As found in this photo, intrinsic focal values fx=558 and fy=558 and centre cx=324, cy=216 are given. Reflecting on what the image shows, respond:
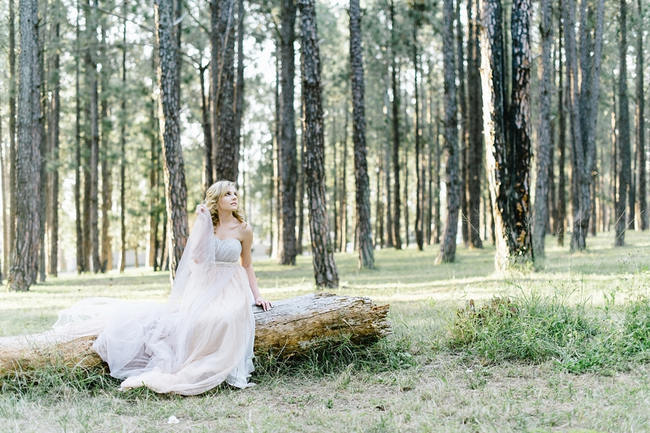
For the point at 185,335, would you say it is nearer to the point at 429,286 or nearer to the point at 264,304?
the point at 264,304

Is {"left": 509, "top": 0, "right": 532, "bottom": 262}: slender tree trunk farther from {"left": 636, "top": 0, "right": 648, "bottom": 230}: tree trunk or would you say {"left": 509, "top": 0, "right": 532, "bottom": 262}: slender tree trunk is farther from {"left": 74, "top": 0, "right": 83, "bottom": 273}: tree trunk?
{"left": 74, "top": 0, "right": 83, "bottom": 273}: tree trunk

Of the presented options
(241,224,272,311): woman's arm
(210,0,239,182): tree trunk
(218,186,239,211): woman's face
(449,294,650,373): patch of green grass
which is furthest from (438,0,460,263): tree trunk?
(218,186,239,211): woman's face

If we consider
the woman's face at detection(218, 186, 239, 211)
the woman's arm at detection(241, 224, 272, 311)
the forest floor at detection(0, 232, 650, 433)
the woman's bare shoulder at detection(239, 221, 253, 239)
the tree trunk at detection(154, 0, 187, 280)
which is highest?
the tree trunk at detection(154, 0, 187, 280)

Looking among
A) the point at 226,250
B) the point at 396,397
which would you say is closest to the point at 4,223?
the point at 226,250

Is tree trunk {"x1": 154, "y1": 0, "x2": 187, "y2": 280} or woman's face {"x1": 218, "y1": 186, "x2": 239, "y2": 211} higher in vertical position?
tree trunk {"x1": 154, "y1": 0, "x2": 187, "y2": 280}

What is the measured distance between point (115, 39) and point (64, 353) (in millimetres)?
20578

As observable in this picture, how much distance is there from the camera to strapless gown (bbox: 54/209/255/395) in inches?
206

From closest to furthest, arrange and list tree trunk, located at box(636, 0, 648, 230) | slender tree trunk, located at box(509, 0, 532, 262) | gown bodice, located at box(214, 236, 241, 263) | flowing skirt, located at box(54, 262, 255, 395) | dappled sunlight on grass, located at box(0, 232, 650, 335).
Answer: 1. flowing skirt, located at box(54, 262, 255, 395)
2. gown bodice, located at box(214, 236, 241, 263)
3. dappled sunlight on grass, located at box(0, 232, 650, 335)
4. slender tree trunk, located at box(509, 0, 532, 262)
5. tree trunk, located at box(636, 0, 648, 230)

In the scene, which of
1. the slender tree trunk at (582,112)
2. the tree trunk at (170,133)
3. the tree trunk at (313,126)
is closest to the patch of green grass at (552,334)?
the tree trunk at (313,126)

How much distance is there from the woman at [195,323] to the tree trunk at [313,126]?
5.52m

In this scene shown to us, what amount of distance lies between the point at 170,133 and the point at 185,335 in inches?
278

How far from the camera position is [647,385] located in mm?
4531

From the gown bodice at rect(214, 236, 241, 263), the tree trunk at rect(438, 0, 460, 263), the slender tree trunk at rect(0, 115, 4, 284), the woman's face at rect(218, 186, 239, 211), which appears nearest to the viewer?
the gown bodice at rect(214, 236, 241, 263)

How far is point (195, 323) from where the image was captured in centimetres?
543
